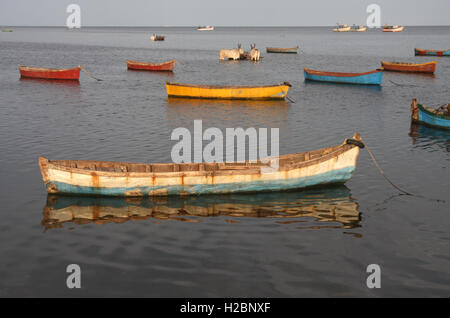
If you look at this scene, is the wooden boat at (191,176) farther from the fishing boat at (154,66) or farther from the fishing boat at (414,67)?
the fishing boat at (414,67)

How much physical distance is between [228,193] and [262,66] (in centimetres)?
5691

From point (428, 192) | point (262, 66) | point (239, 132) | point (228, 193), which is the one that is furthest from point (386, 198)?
point (262, 66)

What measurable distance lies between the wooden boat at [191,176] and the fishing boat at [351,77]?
32.0 meters

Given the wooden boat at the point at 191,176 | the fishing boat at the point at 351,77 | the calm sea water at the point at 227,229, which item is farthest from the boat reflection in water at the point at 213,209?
the fishing boat at the point at 351,77

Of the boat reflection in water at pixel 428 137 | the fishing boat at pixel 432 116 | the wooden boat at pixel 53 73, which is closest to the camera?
the boat reflection in water at pixel 428 137

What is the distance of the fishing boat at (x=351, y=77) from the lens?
45188mm

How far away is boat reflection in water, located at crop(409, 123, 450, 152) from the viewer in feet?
74.2

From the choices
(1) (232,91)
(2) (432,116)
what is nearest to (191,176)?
(2) (432,116)

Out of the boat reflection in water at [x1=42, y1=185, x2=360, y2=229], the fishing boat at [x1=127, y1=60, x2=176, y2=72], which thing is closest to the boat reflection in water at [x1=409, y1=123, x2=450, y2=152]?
the boat reflection in water at [x1=42, y1=185, x2=360, y2=229]

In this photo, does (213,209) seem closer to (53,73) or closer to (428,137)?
(428,137)

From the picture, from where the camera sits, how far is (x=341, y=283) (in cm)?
1032

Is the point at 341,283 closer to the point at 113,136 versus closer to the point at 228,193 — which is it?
the point at 228,193

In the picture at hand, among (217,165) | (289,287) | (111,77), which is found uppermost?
(111,77)

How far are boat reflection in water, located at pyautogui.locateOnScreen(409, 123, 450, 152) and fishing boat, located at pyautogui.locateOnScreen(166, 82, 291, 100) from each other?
1202 cm
